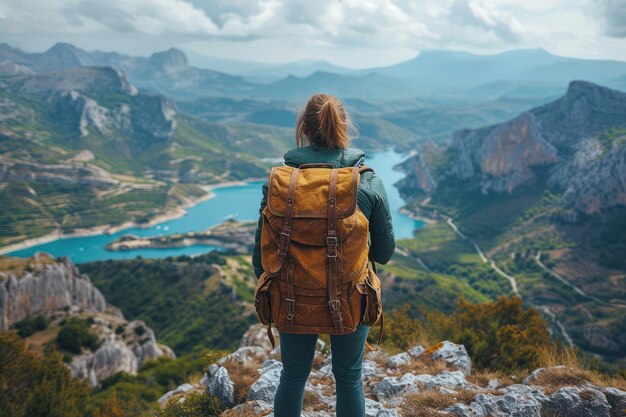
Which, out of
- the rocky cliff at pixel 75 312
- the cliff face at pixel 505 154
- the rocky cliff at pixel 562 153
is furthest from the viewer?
the cliff face at pixel 505 154

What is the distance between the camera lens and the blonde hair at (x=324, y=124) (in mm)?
3418

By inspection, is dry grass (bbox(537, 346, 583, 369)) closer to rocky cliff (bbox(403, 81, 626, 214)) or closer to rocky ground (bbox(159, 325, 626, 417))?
rocky ground (bbox(159, 325, 626, 417))

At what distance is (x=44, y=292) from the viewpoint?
46.2m

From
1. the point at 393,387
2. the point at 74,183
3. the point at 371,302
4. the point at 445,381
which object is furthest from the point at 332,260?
the point at 74,183

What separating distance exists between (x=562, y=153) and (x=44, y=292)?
14339 cm

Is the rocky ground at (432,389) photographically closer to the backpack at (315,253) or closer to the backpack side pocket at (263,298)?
the backpack side pocket at (263,298)

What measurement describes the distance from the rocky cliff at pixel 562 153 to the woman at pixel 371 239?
4892 inches

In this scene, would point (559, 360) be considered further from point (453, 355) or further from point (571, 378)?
point (453, 355)

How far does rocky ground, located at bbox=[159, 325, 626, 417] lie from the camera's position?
5.02 meters

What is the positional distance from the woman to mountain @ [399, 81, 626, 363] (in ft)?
219

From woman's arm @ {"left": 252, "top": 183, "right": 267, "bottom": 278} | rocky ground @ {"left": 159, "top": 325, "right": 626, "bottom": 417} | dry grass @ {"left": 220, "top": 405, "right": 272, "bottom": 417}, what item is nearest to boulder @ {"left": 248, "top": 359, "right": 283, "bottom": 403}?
rocky ground @ {"left": 159, "top": 325, "right": 626, "bottom": 417}

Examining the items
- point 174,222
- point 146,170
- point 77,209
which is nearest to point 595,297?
point 174,222

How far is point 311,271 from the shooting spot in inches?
117

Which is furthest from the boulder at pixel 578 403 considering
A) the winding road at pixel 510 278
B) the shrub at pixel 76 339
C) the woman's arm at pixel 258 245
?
the winding road at pixel 510 278
